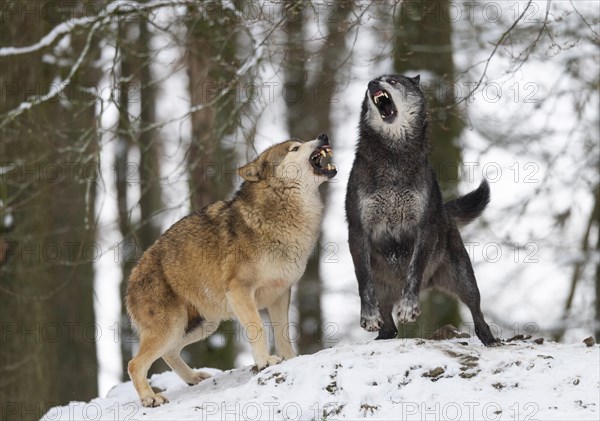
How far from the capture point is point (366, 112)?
8.00 m

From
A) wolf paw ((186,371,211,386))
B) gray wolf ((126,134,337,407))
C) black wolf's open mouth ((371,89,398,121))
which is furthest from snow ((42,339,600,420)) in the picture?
black wolf's open mouth ((371,89,398,121))

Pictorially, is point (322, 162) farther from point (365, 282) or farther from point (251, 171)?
point (365, 282)

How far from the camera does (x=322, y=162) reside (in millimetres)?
8461

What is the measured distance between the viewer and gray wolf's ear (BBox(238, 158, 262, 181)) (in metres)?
8.61

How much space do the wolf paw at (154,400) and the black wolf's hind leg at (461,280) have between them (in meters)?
2.63

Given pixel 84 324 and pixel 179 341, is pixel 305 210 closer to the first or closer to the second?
pixel 179 341

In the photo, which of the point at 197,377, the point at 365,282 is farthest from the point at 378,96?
the point at 197,377

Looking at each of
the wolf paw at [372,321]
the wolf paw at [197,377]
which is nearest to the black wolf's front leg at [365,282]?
the wolf paw at [372,321]

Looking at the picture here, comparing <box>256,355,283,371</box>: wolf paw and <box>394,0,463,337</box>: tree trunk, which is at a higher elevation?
<box>394,0,463,337</box>: tree trunk

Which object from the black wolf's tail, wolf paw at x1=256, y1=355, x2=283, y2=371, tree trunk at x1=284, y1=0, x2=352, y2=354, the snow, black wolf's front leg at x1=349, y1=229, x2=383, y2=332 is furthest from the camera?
tree trunk at x1=284, y1=0, x2=352, y2=354

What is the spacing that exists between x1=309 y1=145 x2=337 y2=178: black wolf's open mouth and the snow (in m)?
1.72

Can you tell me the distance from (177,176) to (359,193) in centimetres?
319

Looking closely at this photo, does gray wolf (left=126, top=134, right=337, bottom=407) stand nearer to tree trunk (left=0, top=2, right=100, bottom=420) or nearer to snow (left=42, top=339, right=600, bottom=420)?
snow (left=42, top=339, right=600, bottom=420)

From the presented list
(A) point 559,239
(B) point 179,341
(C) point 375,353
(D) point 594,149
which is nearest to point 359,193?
(C) point 375,353
